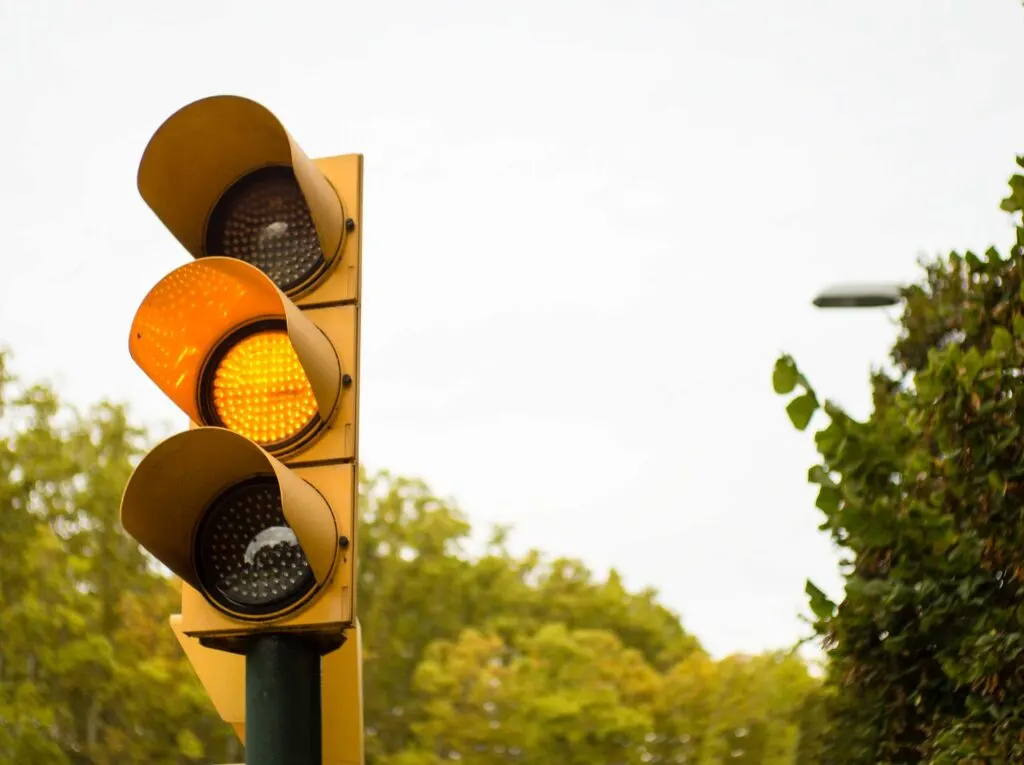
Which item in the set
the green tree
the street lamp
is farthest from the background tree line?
the street lamp

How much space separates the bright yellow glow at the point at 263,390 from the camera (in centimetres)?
287

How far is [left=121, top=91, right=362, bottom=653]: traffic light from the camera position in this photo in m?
2.65

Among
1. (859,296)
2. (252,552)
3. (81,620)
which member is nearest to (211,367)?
(252,552)

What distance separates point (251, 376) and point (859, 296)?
24.6 ft

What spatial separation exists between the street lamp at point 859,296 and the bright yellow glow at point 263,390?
728cm

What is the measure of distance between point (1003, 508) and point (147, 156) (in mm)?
3809

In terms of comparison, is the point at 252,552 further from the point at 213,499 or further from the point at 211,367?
the point at 211,367

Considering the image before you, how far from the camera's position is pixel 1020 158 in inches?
208

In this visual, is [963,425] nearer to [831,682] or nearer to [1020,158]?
[1020,158]

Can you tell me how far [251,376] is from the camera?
294 cm

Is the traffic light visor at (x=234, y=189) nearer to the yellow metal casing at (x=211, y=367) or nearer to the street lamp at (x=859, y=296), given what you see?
the yellow metal casing at (x=211, y=367)

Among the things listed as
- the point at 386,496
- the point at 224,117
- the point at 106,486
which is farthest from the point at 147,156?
the point at 386,496

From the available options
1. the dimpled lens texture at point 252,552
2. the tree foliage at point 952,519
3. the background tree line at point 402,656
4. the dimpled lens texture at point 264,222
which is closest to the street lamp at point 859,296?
the tree foliage at point 952,519

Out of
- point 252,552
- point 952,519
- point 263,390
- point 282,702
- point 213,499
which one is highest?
point 952,519
